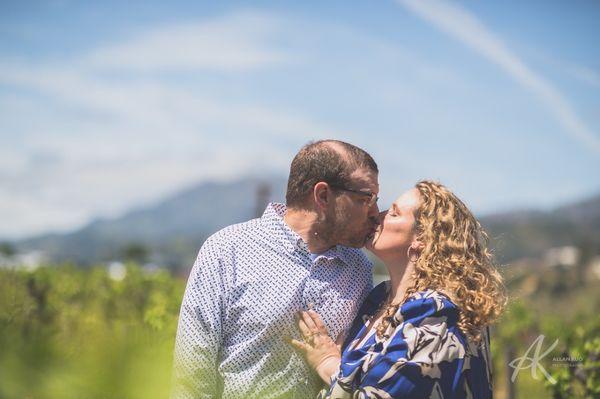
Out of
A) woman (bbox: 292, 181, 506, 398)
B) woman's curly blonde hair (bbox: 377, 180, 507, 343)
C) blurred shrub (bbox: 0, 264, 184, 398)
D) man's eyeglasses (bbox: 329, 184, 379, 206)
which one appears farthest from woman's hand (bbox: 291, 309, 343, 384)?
blurred shrub (bbox: 0, 264, 184, 398)

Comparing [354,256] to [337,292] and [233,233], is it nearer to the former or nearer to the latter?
[337,292]

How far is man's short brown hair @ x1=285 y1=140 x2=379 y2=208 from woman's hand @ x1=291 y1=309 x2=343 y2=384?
2.01ft

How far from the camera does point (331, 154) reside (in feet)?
11.7

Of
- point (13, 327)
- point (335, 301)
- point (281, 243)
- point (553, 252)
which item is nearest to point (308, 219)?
point (281, 243)

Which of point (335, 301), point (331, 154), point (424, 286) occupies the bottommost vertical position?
point (335, 301)

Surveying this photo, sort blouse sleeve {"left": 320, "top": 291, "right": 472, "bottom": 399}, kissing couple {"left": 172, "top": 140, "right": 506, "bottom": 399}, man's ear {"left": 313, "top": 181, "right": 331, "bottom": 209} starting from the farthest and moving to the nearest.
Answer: man's ear {"left": 313, "top": 181, "right": 331, "bottom": 209}, kissing couple {"left": 172, "top": 140, "right": 506, "bottom": 399}, blouse sleeve {"left": 320, "top": 291, "right": 472, "bottom": 399}

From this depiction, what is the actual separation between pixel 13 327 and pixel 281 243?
2643 mm

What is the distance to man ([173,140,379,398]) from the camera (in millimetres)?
3426

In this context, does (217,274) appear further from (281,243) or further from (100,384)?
(100,384)

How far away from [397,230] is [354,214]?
0.84 ft

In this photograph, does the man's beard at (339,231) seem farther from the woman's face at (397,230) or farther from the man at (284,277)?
the woman's face at (397,230)

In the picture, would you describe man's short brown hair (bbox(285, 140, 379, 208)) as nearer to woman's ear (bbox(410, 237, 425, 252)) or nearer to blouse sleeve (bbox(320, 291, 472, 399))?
woman's ear (bbox(410, 237, 425, 252))

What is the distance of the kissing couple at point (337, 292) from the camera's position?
3.16m

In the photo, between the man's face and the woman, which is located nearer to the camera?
the woman
